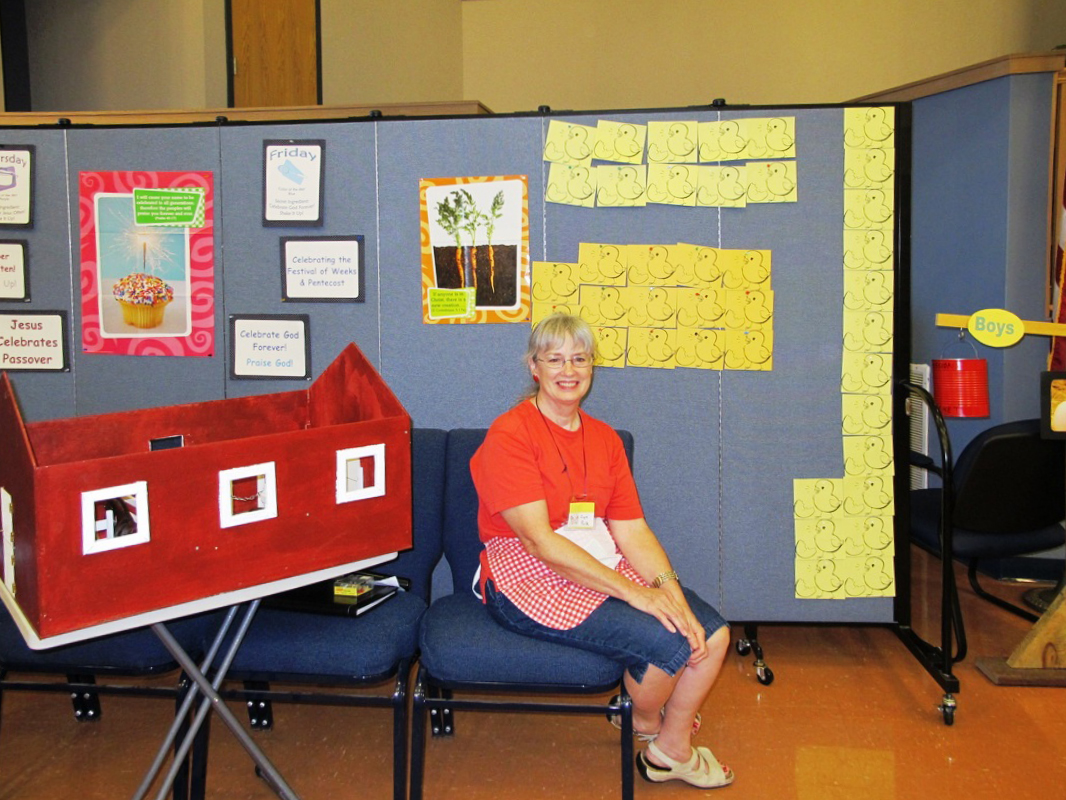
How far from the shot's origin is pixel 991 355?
388 centimetres

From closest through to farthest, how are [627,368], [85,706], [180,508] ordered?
[180,508], [85,706], [627,368]

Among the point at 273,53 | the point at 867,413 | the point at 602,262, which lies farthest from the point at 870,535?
the point at 273,53

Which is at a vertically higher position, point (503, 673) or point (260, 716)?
point (503, 673)

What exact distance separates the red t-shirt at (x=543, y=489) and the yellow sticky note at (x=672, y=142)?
0.98 meters

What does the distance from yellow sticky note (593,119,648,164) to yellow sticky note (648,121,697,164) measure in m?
0.03

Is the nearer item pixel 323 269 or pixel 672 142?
pixel 672 142

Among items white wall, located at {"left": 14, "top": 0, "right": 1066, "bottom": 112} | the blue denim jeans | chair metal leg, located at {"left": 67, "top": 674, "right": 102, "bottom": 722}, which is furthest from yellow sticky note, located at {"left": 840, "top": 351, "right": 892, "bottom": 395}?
white wall, located at {"left": 14, "top": 0, "right": 1066, "bottom": 112}

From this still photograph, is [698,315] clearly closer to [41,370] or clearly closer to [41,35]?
[41,370]

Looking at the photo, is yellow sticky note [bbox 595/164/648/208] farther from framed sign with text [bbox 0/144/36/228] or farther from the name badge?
framed sign with text [bbox 0/144/36/228]

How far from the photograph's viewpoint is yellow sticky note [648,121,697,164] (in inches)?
111

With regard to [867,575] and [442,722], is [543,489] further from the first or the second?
[867,575]

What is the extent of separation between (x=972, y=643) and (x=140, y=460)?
2899 mm

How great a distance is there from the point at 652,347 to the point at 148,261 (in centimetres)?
173

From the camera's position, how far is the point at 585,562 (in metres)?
2.13
